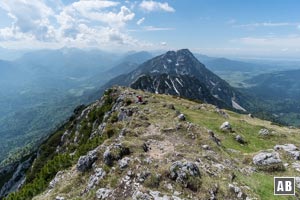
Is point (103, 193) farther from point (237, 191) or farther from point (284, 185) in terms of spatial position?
point (284, 185)

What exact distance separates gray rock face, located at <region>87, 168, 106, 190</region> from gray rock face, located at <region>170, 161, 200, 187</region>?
768cm

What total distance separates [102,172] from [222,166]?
13.3 m

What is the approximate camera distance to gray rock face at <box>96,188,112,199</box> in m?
26.6

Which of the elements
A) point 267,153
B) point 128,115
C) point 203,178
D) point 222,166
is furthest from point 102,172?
point 128,115

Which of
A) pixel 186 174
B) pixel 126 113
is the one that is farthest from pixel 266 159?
Answer: pixel 126 113

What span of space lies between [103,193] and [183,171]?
804 centimetres

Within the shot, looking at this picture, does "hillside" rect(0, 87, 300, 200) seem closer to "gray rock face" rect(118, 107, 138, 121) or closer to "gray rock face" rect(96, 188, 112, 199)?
"gray rock face" rect(96, 188, 112, 199)

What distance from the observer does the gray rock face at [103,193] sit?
87.1 feet

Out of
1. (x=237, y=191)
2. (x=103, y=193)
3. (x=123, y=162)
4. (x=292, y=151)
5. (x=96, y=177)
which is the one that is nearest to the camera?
(x=237, y=191)

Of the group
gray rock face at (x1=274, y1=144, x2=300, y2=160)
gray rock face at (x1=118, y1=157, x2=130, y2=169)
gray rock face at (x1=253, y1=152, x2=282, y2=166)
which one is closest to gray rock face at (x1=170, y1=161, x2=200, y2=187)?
gray rock face at (x1=118, y1=157, x2=130, y2=169)

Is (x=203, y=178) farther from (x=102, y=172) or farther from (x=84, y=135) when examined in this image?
(x=84, y=135)

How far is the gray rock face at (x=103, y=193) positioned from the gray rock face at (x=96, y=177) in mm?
1864

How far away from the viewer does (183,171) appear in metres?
27.8

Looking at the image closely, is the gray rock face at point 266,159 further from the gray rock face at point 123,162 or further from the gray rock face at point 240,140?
the gray rock face at point 123,162
